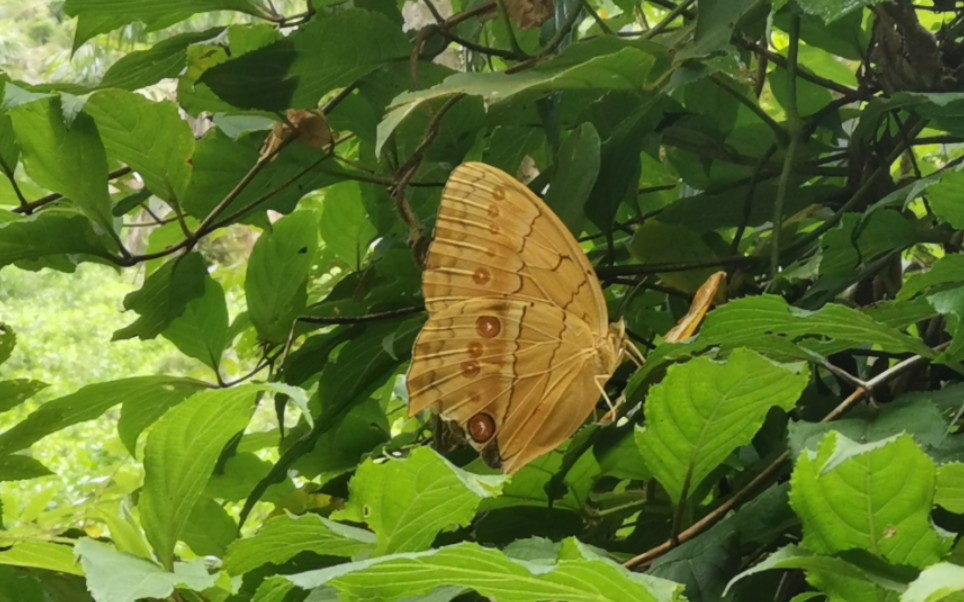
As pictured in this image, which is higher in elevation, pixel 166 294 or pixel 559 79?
pixel 559 79

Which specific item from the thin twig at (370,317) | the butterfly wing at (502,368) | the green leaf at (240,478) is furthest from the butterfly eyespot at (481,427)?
the green leaf at (240,478)

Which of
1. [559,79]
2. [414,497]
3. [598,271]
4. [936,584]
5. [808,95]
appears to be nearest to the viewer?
[936,584]

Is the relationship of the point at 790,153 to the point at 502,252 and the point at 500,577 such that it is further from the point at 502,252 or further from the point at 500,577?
the point at 500,577

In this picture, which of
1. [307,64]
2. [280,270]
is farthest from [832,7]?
[280,270]

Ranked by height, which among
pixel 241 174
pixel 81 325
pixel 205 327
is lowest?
pixel 81 325

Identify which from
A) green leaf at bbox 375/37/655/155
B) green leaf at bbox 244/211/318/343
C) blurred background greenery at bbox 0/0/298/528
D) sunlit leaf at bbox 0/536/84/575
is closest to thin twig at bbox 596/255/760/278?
green leaf at bbox 375/37/655/155

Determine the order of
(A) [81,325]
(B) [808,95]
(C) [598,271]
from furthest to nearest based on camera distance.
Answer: (A) [81,325]
(B) [808,95]
(C) [598,271]

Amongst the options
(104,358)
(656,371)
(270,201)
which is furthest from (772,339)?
(104,358)

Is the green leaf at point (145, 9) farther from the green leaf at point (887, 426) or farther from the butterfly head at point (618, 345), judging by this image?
the green leaf at point (887, 426)

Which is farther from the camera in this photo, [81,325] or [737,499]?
[81,325]
